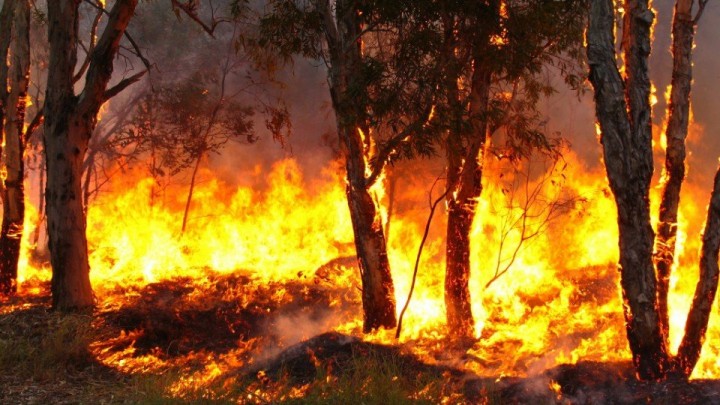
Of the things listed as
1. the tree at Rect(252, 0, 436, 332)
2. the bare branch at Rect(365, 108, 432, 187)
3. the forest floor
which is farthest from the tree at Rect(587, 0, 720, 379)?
the tree at Rect(252, 0, 436, 332)

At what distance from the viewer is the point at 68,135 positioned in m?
10.7

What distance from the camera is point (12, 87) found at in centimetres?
1258

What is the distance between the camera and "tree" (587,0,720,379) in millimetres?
7398

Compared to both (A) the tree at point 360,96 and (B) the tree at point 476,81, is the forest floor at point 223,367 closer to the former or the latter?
(A) the tree at point 360,96

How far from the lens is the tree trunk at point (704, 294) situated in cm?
738

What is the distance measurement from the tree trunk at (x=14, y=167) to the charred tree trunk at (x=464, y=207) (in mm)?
8004

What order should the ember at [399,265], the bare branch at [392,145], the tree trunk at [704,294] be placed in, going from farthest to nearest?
1. the bare branch at [392,145]
2. the ember at [399,265]
3. the tree trunk at [704,294]

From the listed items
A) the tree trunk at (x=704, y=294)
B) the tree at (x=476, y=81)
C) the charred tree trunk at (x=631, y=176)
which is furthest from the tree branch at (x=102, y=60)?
the tree trunk at (x=704, y=294)

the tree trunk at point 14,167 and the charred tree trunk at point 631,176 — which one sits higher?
the tree trunk at point 14,167

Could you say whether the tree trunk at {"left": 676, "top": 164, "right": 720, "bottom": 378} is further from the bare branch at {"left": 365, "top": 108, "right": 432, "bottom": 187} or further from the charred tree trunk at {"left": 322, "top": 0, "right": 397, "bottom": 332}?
the charred tree trunk at {"left": 322, "top": 0, "right": 397, "bottom": 332}

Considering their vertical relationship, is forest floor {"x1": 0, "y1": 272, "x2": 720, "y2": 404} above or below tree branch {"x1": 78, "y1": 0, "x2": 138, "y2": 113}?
below

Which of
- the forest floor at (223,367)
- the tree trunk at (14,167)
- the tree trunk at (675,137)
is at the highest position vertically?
the tree trunk at (14,167)

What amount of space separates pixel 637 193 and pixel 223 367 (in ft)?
20.5

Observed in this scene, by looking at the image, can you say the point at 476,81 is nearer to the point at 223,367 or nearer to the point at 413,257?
the point at 223,367
